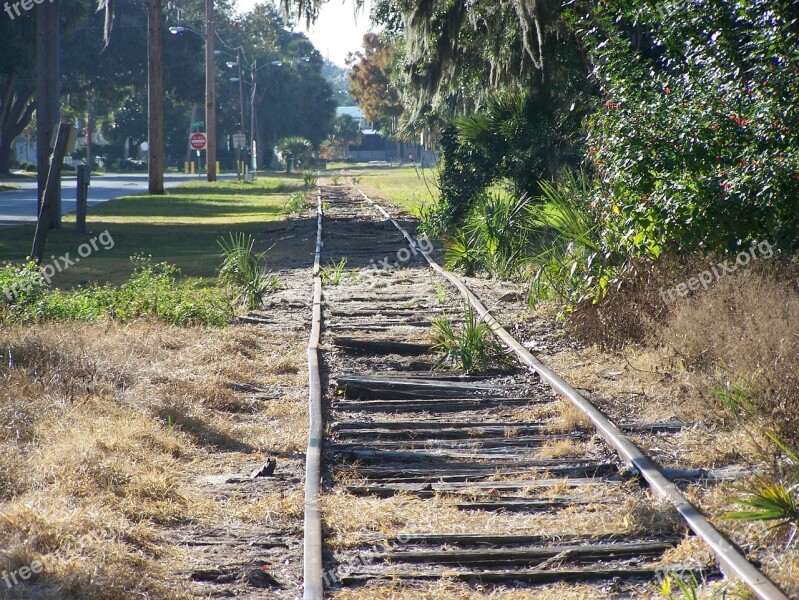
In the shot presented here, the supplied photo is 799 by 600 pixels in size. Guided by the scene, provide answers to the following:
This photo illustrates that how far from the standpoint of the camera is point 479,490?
223 inches

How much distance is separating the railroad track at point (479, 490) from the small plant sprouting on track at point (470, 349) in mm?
167

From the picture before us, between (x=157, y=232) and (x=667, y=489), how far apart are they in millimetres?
20263

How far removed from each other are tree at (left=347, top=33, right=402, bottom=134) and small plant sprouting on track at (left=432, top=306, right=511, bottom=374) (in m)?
58.8

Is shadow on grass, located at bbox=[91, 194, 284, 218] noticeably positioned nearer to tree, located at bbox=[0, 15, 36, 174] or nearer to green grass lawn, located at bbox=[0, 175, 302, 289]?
green grass lawn, located at bbox=[0, 175, 302, 289]

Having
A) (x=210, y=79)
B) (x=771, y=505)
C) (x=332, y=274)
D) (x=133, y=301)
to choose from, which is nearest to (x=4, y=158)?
(x=210, y=79)

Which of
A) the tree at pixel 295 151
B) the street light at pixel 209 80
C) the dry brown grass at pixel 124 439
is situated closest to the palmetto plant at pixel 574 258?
the dry brown grass at pixel 124 439

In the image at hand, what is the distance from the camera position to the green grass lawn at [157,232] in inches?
674

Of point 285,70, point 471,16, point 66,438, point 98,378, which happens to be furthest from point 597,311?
point 285,70

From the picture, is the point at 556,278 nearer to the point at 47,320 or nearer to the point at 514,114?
the point at 47,320

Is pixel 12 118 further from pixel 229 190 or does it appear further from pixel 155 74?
pixel 155 74

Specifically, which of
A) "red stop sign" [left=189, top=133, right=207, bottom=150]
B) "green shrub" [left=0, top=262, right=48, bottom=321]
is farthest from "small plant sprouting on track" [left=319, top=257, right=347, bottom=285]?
"red stop sign" [left=189, top=133, right=207, bottom=150]

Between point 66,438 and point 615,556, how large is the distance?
3430mm

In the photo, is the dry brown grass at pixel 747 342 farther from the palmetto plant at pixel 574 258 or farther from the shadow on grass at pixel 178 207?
the shadow on grass at pixel 178 207

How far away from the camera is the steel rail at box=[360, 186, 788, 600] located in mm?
4062
